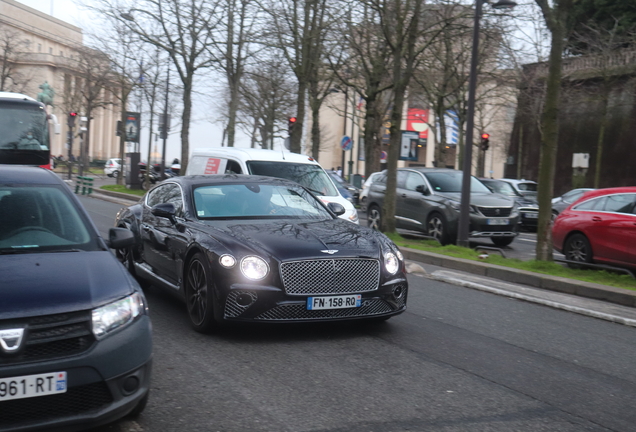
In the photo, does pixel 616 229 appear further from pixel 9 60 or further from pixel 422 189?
pixel 9 60

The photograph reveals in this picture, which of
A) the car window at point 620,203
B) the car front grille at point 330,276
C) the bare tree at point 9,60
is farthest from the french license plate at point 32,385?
the bare tree at point 9,60

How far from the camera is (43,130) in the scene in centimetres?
1889

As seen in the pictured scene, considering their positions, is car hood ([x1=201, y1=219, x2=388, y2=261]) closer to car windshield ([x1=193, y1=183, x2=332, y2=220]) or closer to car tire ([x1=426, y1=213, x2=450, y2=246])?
car windshield ([x1=193, y1=183, x2=332, y2=220])

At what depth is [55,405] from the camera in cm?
362

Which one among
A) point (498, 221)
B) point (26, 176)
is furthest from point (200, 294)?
point (498, 221)

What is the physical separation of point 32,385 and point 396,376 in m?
2.73

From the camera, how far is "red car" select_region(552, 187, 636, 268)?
11688 millimetres

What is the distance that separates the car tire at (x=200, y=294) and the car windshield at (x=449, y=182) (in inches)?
Result: 422

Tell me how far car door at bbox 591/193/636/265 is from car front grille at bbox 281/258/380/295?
22.0 feet

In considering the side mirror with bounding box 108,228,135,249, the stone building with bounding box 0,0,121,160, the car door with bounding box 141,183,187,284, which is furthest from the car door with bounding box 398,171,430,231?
the stone building with bounding box 0,0,121,160

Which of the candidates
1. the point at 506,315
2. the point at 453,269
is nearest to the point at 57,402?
the point at 506,315

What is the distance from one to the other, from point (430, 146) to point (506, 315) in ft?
278

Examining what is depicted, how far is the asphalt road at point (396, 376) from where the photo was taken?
14.6 feet

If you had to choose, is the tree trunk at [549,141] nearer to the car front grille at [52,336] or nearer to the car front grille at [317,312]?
the car front grille at [317,312]
